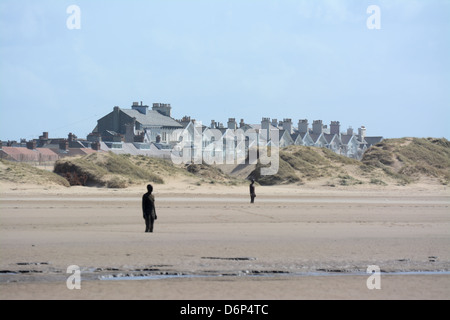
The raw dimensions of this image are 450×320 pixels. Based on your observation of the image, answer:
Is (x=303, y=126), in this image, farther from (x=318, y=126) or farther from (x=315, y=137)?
(x=318, y=126)

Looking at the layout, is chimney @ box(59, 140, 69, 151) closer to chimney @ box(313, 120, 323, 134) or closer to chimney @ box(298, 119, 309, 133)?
chimney @ box(298, 119, 309, 133)

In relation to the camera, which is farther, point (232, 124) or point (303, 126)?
point (303, 126)

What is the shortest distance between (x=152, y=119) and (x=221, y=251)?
54739 millimetres

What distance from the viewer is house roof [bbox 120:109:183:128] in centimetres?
6650

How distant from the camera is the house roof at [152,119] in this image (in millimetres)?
66500

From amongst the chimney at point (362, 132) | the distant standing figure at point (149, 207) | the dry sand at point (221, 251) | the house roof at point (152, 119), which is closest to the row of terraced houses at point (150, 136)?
the house roof at point (152, 119)

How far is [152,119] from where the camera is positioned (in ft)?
225

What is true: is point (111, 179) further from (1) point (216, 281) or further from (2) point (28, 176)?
(1) point (216, 281)

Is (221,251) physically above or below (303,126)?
below

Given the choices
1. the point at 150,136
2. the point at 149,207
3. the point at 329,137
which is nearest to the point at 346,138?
the point at 329,137

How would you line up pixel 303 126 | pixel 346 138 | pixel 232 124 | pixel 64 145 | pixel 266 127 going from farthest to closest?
1. pixel 346 138
2. pixel 303 126
3. pixel 266 127
4. pixel 232 124
5. pixel 64 145

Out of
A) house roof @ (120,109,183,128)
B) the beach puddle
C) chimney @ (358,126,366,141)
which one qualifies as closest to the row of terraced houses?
house roof @ (120,109,183,128)

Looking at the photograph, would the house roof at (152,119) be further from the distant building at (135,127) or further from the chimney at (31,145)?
the chimney at (31,145)

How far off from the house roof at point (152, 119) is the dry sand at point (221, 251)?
39175mm
